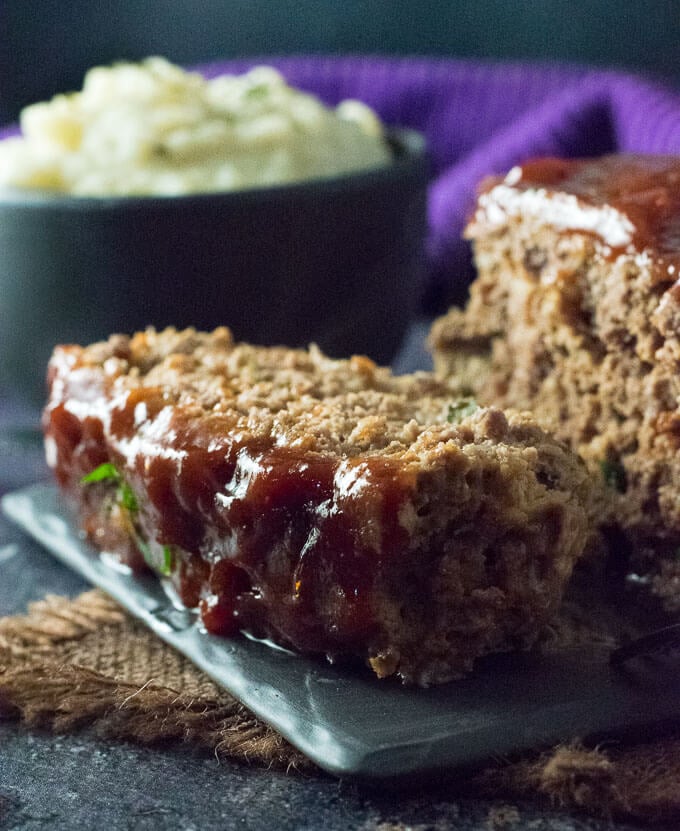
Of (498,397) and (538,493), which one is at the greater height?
(538,493)

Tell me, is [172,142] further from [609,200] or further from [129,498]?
[609,200]

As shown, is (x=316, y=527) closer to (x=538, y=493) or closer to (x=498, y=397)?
(x=538, y=493)

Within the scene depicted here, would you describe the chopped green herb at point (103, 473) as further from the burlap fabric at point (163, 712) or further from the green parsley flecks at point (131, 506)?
the burlap fabric at point (163, 712)

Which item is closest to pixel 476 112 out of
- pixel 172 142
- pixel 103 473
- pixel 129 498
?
pixel 172 142

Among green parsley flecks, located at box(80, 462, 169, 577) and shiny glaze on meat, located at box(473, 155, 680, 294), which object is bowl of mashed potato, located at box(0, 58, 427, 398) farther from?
green parsley flecks, located at box(80, 462, 169, 577)

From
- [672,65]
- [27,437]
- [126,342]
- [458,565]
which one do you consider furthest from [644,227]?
[672,65]

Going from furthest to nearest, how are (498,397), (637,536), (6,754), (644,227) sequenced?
(498,397), (637,536), (644,227), (6,754)
